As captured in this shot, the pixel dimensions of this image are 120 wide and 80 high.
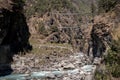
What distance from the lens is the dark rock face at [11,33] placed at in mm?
83512

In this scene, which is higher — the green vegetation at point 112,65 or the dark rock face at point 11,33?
the green vegetation at point 112,65

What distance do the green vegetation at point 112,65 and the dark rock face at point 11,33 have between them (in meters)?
50.0

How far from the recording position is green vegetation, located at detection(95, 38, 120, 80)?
28.7 meters

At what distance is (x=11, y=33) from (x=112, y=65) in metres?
69.3

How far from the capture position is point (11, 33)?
96688 mm

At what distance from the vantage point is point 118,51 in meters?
31.2

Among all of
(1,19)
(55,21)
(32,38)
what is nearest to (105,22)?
(1,19)

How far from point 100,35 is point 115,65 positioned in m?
64.3

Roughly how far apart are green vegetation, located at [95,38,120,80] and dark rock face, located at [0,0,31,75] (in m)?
50.0

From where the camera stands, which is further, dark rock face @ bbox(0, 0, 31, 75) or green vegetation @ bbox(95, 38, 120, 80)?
dark rock face @ bbox(0, 0, 31, 75)

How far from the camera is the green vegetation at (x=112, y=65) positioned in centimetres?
2872

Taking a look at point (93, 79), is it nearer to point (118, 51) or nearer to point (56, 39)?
point (118, 51)

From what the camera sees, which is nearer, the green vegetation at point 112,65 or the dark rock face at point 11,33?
the green vegetation at point 112,65

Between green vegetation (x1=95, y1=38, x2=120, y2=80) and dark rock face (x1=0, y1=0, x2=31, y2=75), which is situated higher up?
green vegetation (x1=95, y1=38, x2=120, y2=80)
